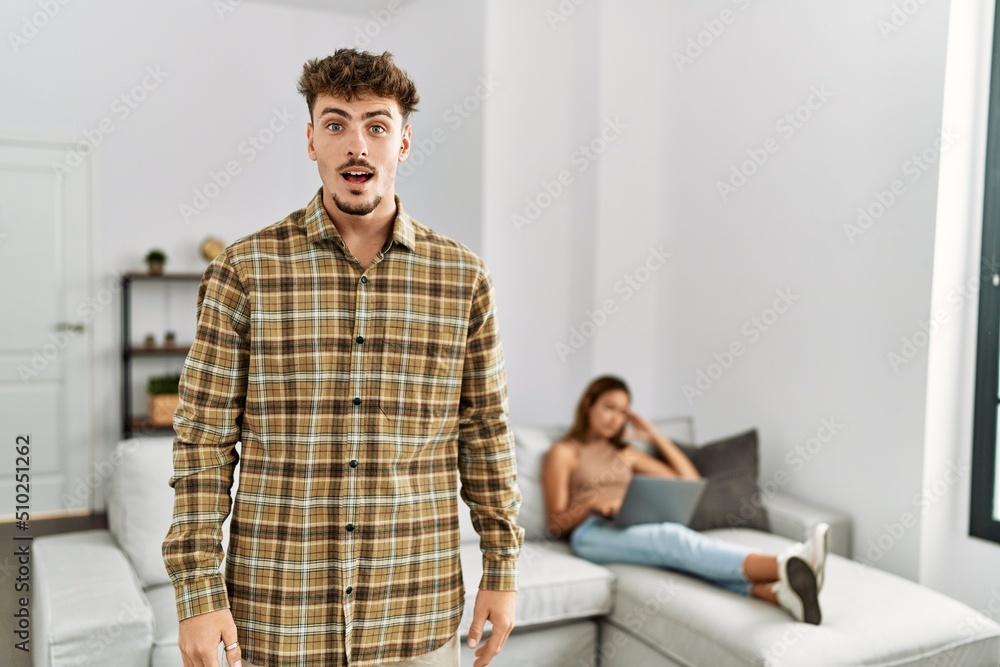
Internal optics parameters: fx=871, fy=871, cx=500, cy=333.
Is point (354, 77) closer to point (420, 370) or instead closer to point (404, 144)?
point (404, 144)

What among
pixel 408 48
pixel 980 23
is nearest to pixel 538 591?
pixel 980 23

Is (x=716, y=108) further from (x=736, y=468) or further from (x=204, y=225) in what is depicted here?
(x=204, y=225)

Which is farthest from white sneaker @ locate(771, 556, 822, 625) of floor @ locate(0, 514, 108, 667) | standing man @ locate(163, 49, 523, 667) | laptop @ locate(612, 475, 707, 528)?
floor @ locate(0, 514, 108, 667)

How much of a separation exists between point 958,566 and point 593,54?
2430 mm

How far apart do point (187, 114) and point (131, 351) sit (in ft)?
4.17

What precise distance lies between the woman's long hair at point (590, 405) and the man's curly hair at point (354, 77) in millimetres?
1841

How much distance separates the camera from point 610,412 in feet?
9.75

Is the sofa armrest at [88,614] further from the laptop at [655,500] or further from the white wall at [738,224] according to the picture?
the white wall at [738,224]

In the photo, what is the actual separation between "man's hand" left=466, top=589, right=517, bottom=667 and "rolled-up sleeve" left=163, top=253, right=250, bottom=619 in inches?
15.5

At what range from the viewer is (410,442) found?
130cm

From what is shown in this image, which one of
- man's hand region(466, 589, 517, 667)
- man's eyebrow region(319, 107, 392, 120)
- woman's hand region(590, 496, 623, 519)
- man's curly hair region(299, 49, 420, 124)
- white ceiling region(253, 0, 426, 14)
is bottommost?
woman's hand region(590, 496, 623, 519)

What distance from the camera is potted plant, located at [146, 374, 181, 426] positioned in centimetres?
439

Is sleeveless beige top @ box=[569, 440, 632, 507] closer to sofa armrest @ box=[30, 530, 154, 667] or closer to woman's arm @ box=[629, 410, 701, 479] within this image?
woman's arm @ box=[629, 410, 701, 479]

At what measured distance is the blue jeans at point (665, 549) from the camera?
2434mm
